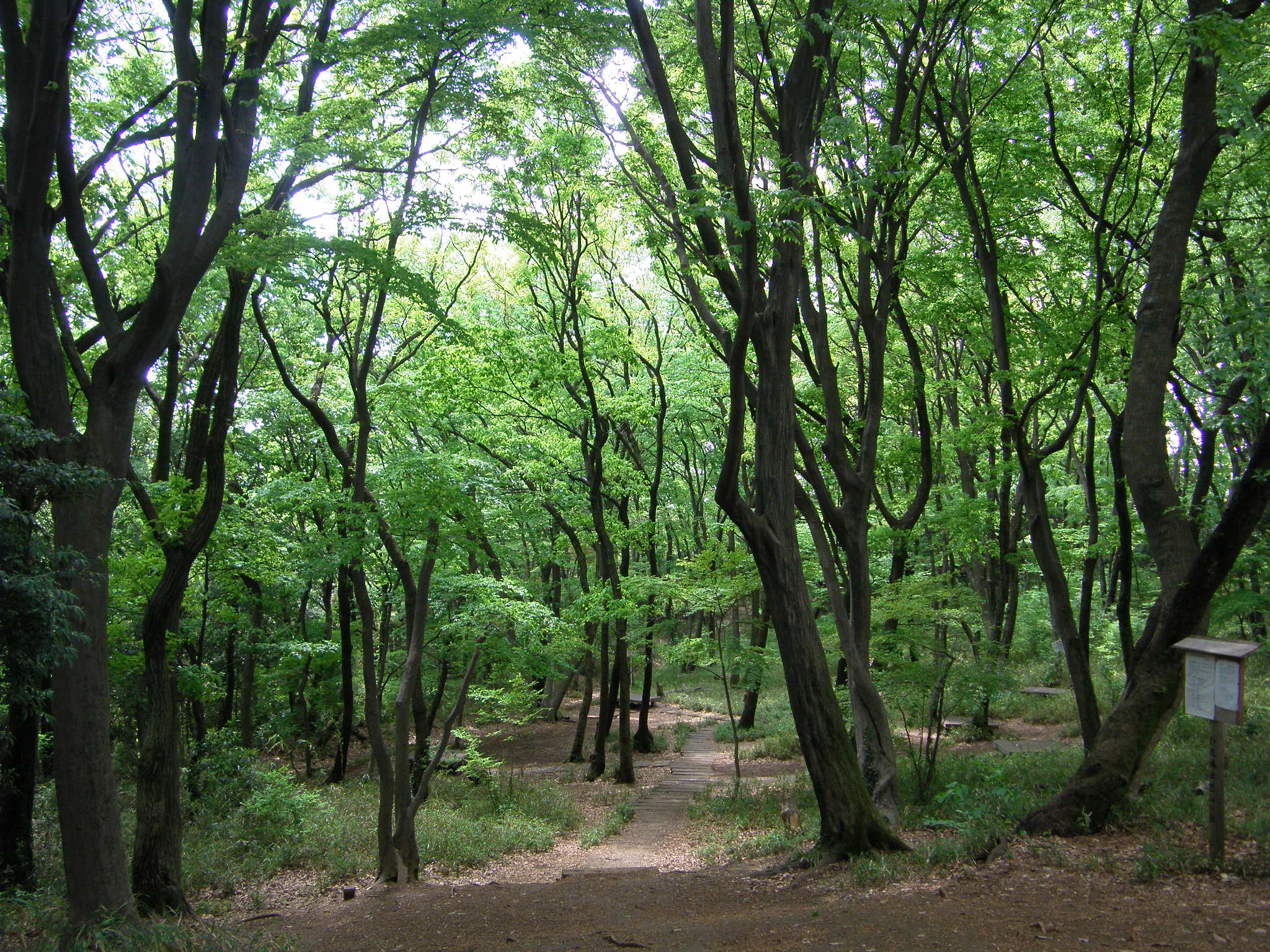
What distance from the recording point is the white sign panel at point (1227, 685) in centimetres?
536

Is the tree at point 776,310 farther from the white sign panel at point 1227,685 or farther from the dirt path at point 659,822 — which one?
the dirt path at point 659,822

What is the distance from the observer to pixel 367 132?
8.88 m

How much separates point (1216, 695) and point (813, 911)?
10.6 ft

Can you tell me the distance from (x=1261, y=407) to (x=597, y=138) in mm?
9597

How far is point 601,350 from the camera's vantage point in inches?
645

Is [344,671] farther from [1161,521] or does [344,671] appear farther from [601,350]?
[1161,521]

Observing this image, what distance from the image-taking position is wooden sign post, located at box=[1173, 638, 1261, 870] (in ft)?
17.6

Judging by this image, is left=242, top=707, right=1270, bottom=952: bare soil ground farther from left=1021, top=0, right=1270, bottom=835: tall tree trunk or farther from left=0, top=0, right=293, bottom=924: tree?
left=0, top=0, right=293, bottom=924: tree

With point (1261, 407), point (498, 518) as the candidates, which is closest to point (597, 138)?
point (498, 518)

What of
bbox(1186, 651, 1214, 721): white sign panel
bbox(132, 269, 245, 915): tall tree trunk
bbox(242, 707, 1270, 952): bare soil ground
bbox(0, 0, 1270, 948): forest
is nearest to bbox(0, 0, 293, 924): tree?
bbox(0, 0, 1270, 948): forest

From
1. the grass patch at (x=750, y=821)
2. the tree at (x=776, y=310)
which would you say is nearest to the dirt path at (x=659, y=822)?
the grass patch at (x=750, y=821)

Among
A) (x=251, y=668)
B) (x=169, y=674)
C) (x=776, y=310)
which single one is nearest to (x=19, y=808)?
(x=169, y=674)

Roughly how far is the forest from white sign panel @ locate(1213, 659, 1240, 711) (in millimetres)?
1445

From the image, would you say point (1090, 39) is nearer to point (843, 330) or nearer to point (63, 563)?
point (843, 330)
